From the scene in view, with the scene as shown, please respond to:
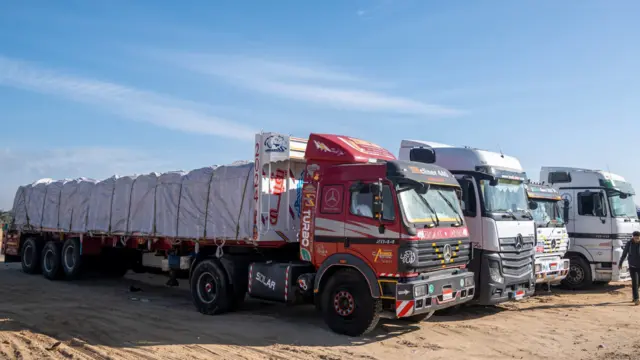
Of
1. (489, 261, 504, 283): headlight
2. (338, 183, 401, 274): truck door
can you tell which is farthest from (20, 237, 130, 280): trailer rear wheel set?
(489, 261, 504, 283): headlight

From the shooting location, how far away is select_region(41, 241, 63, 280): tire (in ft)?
52.5

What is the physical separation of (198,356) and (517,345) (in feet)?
15.5

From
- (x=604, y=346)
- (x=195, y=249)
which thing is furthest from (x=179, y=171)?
(x=604, y=346)

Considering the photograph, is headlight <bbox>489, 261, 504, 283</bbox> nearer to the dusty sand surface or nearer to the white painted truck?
the dusty sand surface

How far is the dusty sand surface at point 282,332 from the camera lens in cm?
758

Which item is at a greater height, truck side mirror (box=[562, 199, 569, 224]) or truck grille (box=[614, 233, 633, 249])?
truck side mirror (box=[562, 199, 569, 224])

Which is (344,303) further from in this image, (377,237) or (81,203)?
(81,203)

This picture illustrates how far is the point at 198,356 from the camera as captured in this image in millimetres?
7344

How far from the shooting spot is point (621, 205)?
1435cm

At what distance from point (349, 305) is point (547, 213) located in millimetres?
6497

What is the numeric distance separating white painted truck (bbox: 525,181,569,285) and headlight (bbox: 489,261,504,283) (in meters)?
2.18

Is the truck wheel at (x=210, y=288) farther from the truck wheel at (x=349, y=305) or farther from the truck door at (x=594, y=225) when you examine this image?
the truck door at (x=594, y=225)

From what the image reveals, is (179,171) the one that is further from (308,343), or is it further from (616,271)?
(616,271)

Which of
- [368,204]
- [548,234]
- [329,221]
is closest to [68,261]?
[329,221]
